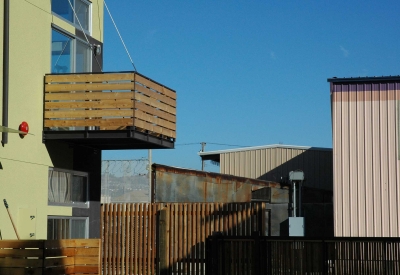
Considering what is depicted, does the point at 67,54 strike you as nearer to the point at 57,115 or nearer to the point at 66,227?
the point at 57,115

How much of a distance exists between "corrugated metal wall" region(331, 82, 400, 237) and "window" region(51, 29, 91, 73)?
7.38 m

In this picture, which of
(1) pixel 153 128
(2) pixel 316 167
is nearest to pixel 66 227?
(1) pixel 153 128

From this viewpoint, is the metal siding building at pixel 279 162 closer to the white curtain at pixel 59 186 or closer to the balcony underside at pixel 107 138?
the balcony underside at pixel 107 138

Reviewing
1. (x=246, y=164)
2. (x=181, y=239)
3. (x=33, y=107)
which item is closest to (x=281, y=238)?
(x=181, y=239)

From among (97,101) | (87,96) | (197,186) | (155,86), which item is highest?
(155,86)

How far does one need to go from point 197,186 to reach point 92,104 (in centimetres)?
1013

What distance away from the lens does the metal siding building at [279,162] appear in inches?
1275

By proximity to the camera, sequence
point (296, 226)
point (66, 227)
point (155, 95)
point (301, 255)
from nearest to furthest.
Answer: point (301, 255)
point (155, 95)
point (66, 227)
point (296, 226)

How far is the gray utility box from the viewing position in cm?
2388

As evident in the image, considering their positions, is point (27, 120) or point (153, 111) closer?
point (27, 120)

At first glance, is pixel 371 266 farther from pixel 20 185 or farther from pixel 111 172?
pixel 111 172

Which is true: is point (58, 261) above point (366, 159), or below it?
below

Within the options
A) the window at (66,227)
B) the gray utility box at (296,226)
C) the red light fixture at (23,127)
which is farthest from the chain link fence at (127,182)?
the red light fixture at (23,127)

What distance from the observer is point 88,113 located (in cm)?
1630
